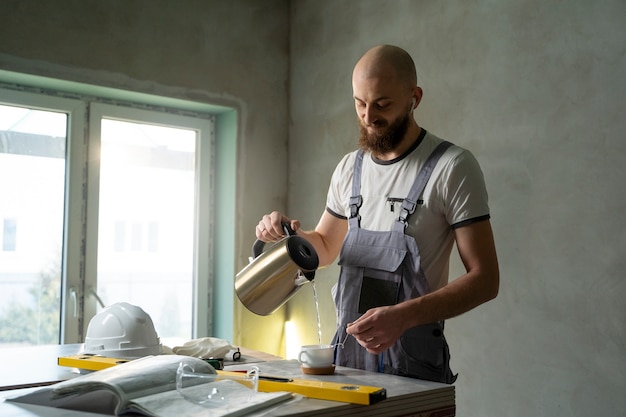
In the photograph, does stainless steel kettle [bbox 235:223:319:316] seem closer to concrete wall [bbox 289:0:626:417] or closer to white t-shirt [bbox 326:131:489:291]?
white t-shirt [bbox 326:131:489:291]

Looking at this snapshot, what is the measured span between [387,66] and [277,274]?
29.2 inches

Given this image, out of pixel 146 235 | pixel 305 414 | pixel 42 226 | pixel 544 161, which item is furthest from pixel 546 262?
pixel 42 226

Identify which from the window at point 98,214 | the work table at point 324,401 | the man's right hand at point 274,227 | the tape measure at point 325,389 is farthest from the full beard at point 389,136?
the window at point 98,214

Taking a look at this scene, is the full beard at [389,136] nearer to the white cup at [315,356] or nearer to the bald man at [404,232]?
the bald man at [404,232]

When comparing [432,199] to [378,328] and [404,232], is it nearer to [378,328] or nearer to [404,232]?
[404,232]

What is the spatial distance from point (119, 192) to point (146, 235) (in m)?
0.30

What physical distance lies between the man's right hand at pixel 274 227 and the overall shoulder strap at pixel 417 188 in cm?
31

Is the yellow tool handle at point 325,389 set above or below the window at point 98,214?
below

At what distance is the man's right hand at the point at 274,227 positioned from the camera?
1.94 m

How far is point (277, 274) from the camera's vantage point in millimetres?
1748

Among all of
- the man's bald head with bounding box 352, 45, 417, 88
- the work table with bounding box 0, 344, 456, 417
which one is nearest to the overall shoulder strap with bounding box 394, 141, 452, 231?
the man's bald head with bounding box 352, 45, 417, 88

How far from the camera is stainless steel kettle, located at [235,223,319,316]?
1726 mm

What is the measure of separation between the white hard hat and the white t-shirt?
762mm

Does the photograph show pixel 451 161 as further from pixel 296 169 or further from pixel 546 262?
pixel 296 169
